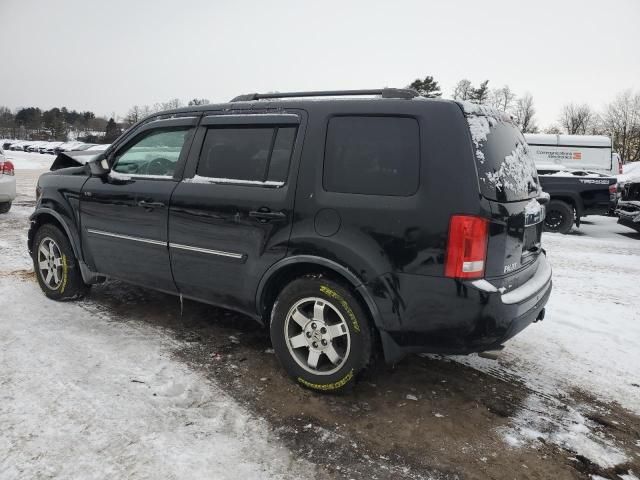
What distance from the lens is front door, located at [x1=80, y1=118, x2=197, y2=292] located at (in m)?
3.72

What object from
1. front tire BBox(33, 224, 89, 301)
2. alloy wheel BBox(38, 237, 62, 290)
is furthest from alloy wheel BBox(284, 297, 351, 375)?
alloy wheel BBox(38, 237, 62, 290)

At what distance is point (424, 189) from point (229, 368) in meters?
1.83

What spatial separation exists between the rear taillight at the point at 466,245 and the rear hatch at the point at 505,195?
0.22ft

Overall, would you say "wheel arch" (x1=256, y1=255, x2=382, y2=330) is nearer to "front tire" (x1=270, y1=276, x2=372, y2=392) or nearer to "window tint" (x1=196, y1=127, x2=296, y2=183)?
"front tire" (x1=270, y1=276, x2=372, y2=392)

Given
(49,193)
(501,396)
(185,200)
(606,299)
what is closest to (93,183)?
(49,193)

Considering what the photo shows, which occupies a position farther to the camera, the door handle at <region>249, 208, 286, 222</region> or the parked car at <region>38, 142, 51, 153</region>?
the parked car at <region>38, 142, 51, 153</region>

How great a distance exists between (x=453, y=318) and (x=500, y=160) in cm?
95

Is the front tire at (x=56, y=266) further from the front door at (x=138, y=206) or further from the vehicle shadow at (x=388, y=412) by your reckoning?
the vehicle shadow at (x=388, y=412)

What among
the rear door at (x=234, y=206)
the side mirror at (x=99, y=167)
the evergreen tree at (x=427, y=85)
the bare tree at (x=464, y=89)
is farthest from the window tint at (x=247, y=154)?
the bare tree at (x=464, y=89)

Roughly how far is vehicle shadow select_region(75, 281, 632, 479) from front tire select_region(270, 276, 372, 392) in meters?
0.12

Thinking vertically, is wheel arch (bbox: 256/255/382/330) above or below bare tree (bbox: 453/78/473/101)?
below

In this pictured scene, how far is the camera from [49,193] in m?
4.54

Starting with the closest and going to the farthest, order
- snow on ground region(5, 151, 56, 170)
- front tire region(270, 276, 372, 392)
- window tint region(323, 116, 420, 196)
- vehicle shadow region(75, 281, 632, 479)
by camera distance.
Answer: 1. vehicle shadow region(75, 281, 632, 479)
2. window tint region(323, 116, 420, 196)
3. front tire region(270, 276, 372, 392)
4. snow on ground region(5, 151, 56, 170)

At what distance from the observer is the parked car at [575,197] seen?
415 inches
